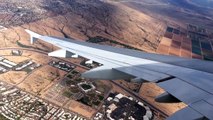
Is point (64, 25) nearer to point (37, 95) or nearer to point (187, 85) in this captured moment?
point (37, 95)

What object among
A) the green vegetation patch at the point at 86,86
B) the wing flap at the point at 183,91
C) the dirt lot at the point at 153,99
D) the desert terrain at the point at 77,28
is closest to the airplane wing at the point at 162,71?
the wing flap at the point at 183,91

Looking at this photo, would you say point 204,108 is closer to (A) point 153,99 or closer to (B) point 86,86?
(A) point 153,99

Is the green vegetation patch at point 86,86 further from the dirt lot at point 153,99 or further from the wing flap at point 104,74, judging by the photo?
the wing flap at point 104,74

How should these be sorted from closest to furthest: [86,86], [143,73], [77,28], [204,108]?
[204,108] → [143,73] → [86,86] → [77,28]

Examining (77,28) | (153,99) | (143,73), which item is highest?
(143,73)

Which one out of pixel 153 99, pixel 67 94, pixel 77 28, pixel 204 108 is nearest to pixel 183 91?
pixel 204 108

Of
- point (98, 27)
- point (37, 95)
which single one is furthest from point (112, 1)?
point (37, 95)

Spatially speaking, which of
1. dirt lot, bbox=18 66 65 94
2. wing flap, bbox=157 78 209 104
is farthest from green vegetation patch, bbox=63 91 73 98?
wing flap, bbox=157 78 209 104

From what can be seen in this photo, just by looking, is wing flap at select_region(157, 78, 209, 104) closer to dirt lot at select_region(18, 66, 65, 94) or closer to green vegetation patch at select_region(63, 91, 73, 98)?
green vegetation patch at select_region(63, 91, 73, 98)

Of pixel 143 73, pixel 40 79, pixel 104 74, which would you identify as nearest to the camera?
pixel 104 74
